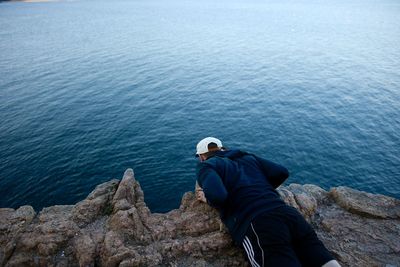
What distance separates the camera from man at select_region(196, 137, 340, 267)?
21.0ft

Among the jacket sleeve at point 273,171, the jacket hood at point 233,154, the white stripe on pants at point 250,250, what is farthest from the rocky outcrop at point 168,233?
the jacket hood at point 233,154

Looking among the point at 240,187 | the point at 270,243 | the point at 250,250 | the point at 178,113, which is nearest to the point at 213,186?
the point at 240,187

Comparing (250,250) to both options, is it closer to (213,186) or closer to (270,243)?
(270,243)

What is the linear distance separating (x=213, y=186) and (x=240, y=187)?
70cm

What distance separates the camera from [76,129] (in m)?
36.7

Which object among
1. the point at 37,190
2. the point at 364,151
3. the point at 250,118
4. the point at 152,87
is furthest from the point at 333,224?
the point at 152,87

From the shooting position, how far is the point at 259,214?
6.67 metres

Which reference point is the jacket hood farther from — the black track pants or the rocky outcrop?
the rocky outcrop

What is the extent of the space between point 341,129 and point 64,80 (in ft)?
153

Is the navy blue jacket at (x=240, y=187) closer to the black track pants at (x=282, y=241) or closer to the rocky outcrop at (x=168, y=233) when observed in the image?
the black track pants at (x=282, y=241)

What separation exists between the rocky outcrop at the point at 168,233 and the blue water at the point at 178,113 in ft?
49.8

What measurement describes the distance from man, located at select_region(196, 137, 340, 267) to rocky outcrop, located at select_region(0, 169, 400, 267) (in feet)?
7.24

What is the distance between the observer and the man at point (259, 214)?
21.0 feet

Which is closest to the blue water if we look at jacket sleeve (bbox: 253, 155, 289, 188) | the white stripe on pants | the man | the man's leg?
jacket sleeve (bbox: 253, 155, 289, 188)
